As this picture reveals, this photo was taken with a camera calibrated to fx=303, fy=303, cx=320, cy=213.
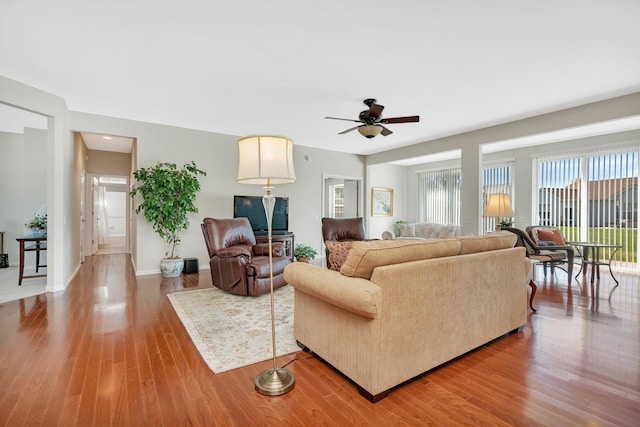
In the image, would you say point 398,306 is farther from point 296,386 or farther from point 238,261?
point 238,261

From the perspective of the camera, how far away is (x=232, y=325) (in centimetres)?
290

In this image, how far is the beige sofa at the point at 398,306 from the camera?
5.71 feet

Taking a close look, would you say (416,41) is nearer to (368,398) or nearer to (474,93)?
(474,93)

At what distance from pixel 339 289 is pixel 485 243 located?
1448 millimetres

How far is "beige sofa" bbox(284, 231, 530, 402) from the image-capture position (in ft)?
5.71

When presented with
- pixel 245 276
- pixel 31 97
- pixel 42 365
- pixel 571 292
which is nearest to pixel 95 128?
pixel 31 97

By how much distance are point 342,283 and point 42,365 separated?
7.30ft

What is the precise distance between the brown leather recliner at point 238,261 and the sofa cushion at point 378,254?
2071 millimetres

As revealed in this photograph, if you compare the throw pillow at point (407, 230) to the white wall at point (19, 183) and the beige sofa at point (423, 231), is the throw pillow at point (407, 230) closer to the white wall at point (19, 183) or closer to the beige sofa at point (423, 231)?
the beige sofa at point (423, 231)

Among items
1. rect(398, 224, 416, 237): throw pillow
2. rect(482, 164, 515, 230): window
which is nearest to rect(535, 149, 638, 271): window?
rect(482, 164, 515, 230): window

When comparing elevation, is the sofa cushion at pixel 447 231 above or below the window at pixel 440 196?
below

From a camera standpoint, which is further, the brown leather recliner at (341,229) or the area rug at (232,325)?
the brown leather recliner at (341,229)

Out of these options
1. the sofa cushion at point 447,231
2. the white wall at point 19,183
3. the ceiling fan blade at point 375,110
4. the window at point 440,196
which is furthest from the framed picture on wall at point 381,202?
the white wall at point 19,183

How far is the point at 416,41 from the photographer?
274cm
